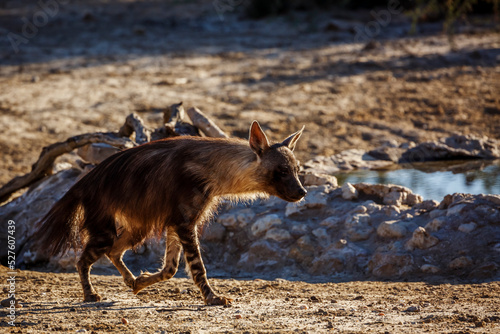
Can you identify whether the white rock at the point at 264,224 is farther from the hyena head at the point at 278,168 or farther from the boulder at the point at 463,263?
the boulder at the point at 463,263

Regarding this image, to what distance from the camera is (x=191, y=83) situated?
459 inches

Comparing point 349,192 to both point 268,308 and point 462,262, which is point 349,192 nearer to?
point 462,262

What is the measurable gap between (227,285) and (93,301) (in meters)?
0.98

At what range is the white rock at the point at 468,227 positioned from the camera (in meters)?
5.18

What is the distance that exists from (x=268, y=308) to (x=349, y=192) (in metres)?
1.85

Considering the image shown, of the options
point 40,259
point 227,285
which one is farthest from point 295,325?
point 40,259

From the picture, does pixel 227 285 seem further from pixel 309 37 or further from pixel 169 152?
pixel 309 37

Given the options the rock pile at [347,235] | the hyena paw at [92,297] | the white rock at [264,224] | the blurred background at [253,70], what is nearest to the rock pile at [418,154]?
the blurred background at [253,70]

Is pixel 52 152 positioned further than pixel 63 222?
Yes

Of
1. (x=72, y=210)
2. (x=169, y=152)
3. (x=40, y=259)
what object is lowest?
(x=40, y=259)

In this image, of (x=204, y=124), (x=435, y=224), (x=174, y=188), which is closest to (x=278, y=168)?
(x=174, y=188)

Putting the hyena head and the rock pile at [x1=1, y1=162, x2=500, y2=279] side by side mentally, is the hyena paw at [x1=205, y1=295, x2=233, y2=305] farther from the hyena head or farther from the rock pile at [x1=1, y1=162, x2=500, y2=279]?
the rock pile at [x1=1, y1=162, x2=500, y2=279]

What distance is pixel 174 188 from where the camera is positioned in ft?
15.1

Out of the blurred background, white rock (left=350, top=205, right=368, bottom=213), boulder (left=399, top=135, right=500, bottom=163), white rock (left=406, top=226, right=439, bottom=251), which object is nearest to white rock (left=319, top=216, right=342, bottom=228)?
white rock (left=350, top=205, right=368, bottom=213)
